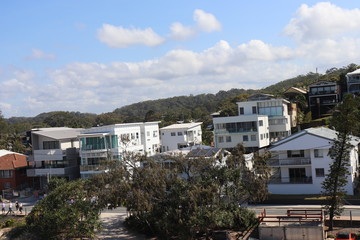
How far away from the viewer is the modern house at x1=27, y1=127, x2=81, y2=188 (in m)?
55.0

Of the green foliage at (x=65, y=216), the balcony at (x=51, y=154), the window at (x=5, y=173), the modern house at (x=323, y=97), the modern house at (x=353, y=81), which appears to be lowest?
the green foliage at (x=65, y=216)

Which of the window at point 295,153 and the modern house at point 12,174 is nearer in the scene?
the window at point 295,153

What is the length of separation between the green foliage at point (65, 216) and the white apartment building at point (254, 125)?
30.7 m

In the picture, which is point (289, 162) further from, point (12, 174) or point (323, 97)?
point (323, 97)

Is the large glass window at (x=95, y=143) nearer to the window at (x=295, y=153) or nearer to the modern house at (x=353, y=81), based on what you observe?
the window at (x=295, y=153)

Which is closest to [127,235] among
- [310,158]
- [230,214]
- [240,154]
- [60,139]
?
[230,214]

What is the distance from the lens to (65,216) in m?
29.9

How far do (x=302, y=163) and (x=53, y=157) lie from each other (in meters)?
34.5

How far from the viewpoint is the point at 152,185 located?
29875 mm

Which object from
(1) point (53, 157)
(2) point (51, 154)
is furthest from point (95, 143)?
(2) point (51, 154)

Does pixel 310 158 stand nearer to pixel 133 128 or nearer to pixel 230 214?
pixel 230 214

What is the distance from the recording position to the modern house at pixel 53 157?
55.0 metres

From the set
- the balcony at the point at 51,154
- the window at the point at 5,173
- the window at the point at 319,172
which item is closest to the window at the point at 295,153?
the window at the point at 319,172

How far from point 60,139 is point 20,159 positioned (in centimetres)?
862
